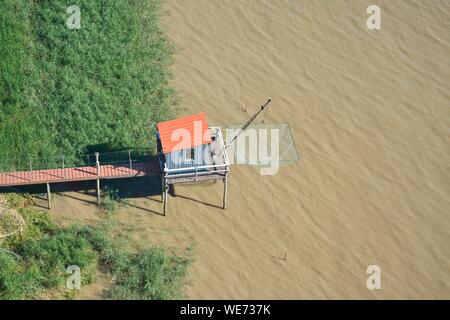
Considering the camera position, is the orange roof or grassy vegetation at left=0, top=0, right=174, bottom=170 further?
grassy vegetation at left=0, top=0, right=174, bottom=170

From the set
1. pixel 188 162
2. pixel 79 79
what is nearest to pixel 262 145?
pixel 188 162

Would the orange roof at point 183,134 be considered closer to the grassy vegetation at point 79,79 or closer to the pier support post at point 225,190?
the pier support post at point 225,190

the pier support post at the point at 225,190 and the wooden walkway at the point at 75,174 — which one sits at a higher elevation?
the wooden walkway at the point at 75,174

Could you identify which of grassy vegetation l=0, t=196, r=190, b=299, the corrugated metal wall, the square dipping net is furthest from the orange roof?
grassy vegetation l=0, t=196, r=190, b=299

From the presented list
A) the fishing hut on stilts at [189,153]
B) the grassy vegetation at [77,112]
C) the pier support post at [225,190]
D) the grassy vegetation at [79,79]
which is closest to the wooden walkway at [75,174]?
the fishing hut on stilts at [189,153]

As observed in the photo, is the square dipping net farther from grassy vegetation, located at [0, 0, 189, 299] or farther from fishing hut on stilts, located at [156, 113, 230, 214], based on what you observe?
grassy vegetation, located at [0, 0, 189, 299]

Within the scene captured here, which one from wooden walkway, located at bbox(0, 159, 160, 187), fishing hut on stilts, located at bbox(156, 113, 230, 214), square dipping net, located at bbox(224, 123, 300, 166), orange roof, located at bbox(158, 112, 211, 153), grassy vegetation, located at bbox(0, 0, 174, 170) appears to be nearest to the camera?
orange roof, located at bbox(158, 112, 211, 153)
